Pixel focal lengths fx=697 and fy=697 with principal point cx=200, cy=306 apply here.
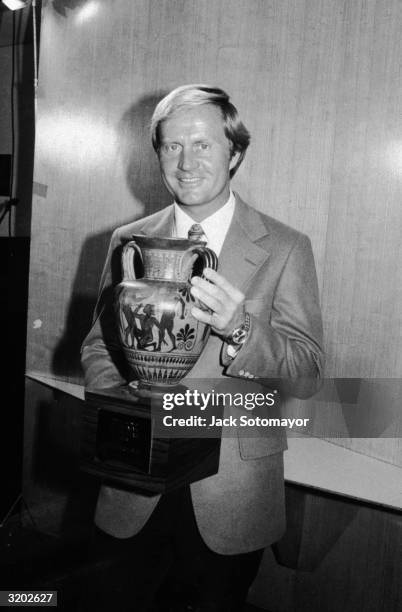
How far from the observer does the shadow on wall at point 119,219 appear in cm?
300

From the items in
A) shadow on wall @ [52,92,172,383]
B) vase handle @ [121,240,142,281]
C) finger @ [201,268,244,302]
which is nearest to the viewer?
finger @ [201,268,244,302]

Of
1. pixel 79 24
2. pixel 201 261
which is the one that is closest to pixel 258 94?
pixel 79 24

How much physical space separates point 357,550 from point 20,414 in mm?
1890

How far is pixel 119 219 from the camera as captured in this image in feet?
10.3

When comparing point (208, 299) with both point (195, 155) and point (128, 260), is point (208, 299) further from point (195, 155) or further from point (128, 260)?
point (195, 155)

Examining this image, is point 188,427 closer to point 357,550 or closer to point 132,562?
point 132,562

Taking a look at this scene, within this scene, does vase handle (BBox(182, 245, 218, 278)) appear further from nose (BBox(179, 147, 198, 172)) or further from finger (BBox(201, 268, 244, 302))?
nose (BBox(179, 147, 198, 172))

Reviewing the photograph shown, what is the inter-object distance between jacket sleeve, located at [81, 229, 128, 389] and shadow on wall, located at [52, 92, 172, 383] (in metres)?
1.53

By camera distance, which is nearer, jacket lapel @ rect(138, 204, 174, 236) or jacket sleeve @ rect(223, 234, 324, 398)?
jacket sleeve @ rect(223, 234, 324, 398)

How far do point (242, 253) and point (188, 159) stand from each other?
0.20 metres

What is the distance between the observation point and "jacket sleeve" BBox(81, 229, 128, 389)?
130 cm

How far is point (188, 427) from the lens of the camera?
3.80 feet

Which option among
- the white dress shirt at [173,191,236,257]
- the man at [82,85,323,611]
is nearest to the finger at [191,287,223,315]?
the man at [82,85,323,611]

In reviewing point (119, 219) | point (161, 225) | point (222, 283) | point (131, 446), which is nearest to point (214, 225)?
point (161, 225)
